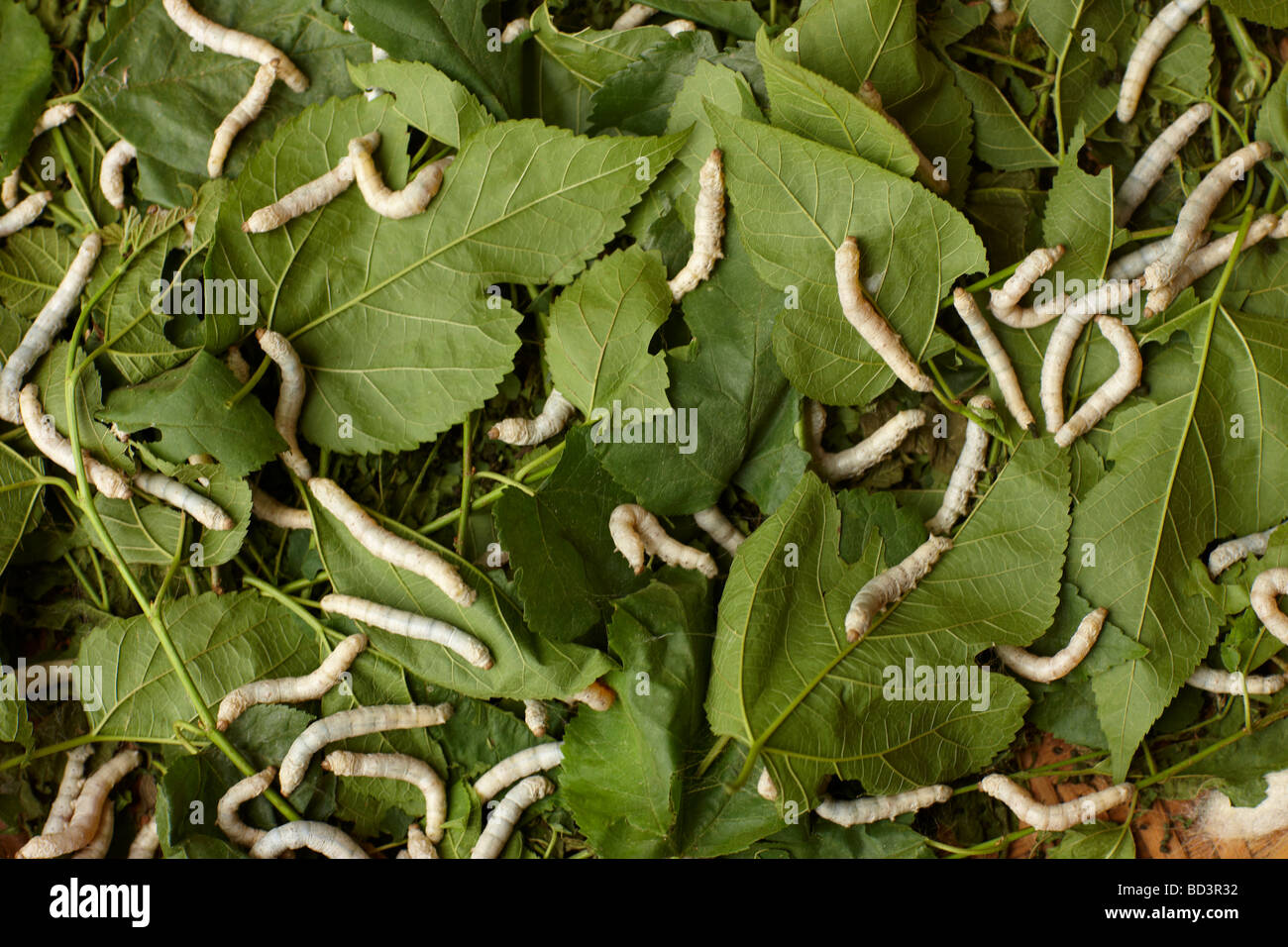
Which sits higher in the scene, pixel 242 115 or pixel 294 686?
pixel 242 115

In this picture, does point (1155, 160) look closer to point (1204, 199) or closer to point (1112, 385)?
point (1204, 199)

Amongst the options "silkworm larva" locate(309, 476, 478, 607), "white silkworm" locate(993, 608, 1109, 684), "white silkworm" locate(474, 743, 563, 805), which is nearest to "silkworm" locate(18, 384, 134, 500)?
"silkworm larva" locate(309, 476, 478, 607)

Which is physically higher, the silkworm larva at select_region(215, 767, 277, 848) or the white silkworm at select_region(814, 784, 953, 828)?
the white silkworm at select_region(814, 784, 953, 828)

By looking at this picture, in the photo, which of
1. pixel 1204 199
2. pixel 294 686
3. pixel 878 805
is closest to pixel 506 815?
pixel 294 686

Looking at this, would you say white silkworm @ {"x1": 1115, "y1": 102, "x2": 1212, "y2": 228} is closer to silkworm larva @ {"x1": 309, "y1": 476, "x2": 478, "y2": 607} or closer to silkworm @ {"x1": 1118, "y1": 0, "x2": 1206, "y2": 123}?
silkworm @ {"x1": 1118, "y1": 0, "x2": 1206, "y2": 123}

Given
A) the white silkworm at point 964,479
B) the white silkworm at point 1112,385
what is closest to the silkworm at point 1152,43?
the white silkworm at point 1112,385

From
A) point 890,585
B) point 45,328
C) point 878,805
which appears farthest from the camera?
point 45,328
